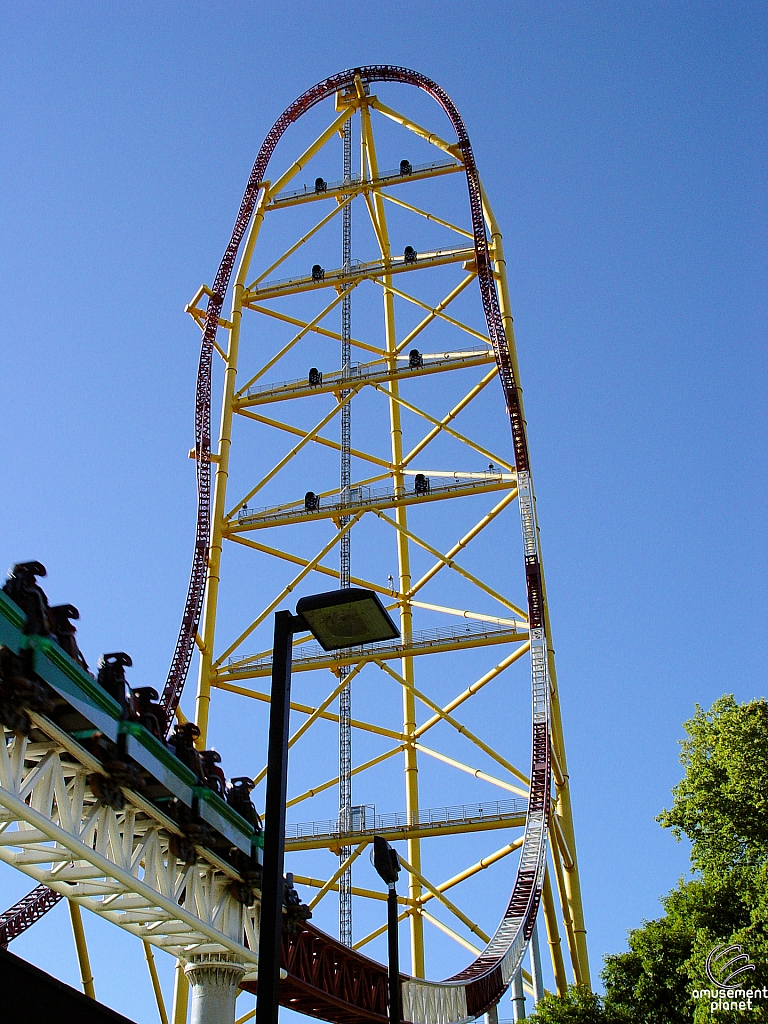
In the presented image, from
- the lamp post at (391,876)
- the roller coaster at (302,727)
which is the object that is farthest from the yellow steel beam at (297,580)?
the lamp post at (391,876)

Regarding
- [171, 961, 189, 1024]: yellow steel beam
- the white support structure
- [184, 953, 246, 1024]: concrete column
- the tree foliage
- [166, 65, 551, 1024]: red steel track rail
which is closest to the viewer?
the white support structure

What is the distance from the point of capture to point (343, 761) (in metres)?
19.1

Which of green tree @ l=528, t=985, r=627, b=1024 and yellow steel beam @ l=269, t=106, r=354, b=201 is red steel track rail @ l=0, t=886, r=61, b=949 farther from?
yellow steel beam @ l=269, t=106, r=354, b=201

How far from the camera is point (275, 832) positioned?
5.09 m

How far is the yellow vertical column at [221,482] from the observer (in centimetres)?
1894

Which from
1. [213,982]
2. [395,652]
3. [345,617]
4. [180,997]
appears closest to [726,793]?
[395,652]

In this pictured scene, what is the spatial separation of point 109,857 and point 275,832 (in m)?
3.88

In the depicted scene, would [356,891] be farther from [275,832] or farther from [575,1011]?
[275,832]

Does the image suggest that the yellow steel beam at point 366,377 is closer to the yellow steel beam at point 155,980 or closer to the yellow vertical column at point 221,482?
the yellow vertical column at point 221,482

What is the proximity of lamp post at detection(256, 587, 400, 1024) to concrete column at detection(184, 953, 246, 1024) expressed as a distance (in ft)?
17.9

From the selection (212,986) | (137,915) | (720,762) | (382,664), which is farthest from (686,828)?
(137,915)

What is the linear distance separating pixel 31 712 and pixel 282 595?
12.7 meters

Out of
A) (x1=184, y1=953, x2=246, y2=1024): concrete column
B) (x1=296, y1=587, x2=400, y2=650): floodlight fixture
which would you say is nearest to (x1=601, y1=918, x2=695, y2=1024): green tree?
(x1=184, y1=953, x2=246, y2=1024): concrete column

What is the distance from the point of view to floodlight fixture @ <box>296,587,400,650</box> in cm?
552
